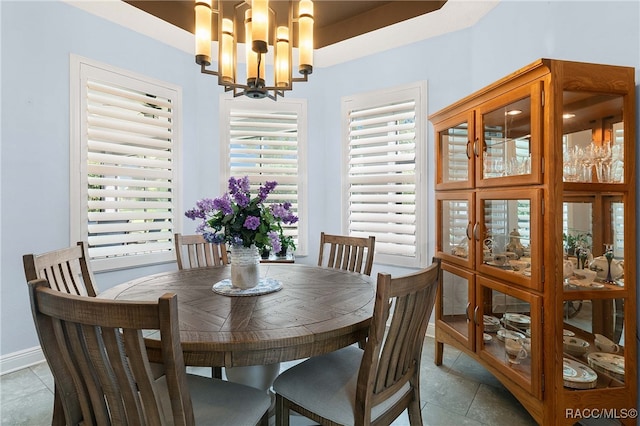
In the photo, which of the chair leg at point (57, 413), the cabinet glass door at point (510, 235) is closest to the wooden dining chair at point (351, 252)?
the cabinet glass door at point (510, 235)

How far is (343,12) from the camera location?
3332 millimetres

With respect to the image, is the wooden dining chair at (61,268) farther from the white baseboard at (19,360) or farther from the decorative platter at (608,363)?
the decorative platter at (608,363)

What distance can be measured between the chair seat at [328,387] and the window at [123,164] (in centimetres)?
221

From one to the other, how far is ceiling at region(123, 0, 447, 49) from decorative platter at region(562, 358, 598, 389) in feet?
9.61

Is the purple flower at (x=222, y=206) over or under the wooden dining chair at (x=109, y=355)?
over

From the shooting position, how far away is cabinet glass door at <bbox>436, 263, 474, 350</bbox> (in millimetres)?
2123

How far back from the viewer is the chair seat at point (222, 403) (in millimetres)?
1150

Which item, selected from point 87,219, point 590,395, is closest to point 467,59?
point 590,395

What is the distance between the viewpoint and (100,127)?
9.21 feet

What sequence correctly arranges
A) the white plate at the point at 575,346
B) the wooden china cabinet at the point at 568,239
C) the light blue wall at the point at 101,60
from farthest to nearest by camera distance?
1. the light blue wall at the point at 101,60
2. the white plate at the point at 575,346
3. the wooden china cabinet at the point at 568,239

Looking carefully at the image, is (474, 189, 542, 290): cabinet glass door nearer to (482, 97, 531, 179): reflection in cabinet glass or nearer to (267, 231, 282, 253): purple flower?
→ (482, 97, 531, 179): reflection in cabinet glass

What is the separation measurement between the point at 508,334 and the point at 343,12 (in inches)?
127

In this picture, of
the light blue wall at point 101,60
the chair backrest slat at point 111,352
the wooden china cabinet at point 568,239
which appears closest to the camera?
the chair backrest slat at point 111,352

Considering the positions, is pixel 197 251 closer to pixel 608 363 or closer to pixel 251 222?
pixel 251 222
